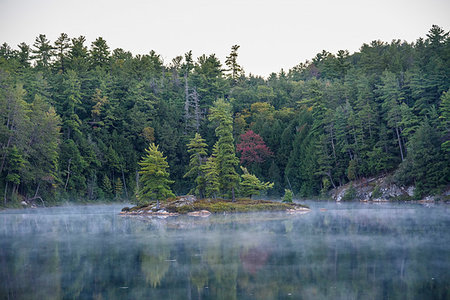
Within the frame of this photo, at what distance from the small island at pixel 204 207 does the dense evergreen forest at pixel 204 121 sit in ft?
35.0

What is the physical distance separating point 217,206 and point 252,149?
28.8m

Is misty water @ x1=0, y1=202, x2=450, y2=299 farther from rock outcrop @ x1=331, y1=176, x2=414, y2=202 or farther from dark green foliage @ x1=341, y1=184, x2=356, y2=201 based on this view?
dark green foliage @ x1=341, y1=184, x2=356, y2=201

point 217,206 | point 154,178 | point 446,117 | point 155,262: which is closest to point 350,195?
point 446,117

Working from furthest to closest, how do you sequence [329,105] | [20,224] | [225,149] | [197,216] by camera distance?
1. [329,105]
2. [225,149]
3. [197,216]
4. [20,224]

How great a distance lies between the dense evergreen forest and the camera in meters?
52.2

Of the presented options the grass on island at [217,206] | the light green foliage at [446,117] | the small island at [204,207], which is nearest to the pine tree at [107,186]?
the small island at [204,207]

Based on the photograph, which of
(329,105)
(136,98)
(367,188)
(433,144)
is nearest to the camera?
(433,144)

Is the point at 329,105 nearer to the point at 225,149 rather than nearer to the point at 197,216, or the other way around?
the point at 225,149

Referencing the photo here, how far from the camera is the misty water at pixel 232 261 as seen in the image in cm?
1365

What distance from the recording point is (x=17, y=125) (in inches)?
2023

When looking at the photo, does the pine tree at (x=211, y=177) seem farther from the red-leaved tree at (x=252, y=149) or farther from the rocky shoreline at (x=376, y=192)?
the red-leaved tree at (x=252, y=149)

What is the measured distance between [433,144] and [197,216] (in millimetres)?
28635

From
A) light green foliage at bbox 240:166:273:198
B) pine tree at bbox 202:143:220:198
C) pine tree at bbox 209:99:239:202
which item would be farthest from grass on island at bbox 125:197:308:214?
light green foliage at bbox 240:166:273:198

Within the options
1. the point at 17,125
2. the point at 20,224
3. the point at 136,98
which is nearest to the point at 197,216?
the point at 20,224
